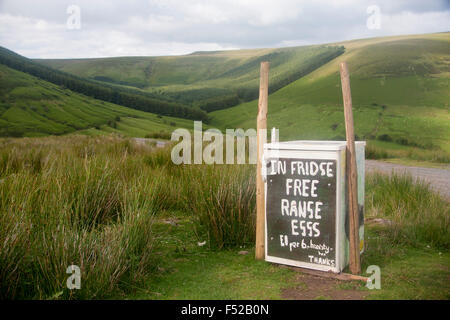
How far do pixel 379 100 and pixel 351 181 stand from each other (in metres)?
61.6

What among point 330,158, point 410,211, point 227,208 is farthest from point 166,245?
point 410,211

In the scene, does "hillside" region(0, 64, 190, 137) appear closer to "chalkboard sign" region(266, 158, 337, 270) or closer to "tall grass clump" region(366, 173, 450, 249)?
"tall grass clump" region(366, 173, 450, 249)

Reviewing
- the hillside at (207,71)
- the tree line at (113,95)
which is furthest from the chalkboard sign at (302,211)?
the hillside at (207,71)

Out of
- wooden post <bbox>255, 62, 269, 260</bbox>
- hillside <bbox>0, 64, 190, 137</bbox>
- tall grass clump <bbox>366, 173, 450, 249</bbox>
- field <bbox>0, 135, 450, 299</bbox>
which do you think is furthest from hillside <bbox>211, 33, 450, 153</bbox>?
wooden post <bbox>255, 62, 269, 260</bbox>

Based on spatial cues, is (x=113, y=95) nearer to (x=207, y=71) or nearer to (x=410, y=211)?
(x=207, y=71)

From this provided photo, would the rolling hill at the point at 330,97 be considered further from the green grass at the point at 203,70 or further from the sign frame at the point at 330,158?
the sign frame at the point at 330,158

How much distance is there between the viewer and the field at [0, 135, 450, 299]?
133 inches

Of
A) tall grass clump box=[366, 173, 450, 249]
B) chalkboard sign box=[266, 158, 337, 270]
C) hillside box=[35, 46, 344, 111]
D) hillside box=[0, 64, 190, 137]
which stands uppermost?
hillside box=[35, 46, 344, 111]

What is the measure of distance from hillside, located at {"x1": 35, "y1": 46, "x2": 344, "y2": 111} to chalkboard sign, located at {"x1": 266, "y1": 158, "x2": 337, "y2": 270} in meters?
76.8

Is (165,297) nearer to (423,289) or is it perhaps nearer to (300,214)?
(300,214)

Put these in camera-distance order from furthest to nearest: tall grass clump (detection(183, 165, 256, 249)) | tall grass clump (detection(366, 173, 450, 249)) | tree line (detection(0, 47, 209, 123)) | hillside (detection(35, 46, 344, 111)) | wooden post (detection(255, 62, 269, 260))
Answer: hillside (detection(35, 46, 344, 111))
tree line (detection(0, 47, 209, 123))
tall grass clump (detection(366, 173, 450, 249))
tall grass clump (detection(183, 165, 256, 249))
wooden post (detection(255, 62, 269, 260))

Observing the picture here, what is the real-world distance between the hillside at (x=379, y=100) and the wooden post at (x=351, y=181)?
32.9 metres
